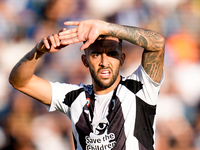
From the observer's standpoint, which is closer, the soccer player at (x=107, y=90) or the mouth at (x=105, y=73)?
the soccer player at (x=107, y=90)

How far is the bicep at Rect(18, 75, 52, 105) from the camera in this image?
6.03 ft

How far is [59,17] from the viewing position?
3553mm

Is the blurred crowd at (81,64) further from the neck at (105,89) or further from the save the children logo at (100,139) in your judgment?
the save the children logo at (100,139)

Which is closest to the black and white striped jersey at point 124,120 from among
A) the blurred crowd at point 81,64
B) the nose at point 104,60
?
the nose at point 104,60

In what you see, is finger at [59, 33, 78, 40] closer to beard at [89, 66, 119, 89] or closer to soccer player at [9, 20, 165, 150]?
soccer player at [9, 20, 165, 150]

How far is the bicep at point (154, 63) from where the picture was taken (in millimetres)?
1568

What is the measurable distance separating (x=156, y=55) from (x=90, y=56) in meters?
0.48

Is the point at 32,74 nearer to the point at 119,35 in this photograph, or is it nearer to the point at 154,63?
the point at 119,35

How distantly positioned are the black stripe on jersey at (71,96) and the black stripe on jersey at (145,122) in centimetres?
48

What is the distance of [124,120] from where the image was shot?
164 centimetres

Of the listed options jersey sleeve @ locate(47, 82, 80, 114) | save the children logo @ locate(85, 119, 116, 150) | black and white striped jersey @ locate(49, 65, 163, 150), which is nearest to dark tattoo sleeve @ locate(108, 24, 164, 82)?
black and white striped jersey @ locate(49, 65, 163, 150)

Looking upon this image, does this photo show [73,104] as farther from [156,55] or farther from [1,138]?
[1,138]

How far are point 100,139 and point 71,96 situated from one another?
1.43ft

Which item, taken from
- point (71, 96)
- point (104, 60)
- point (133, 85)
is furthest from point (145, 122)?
point (71, 96)
